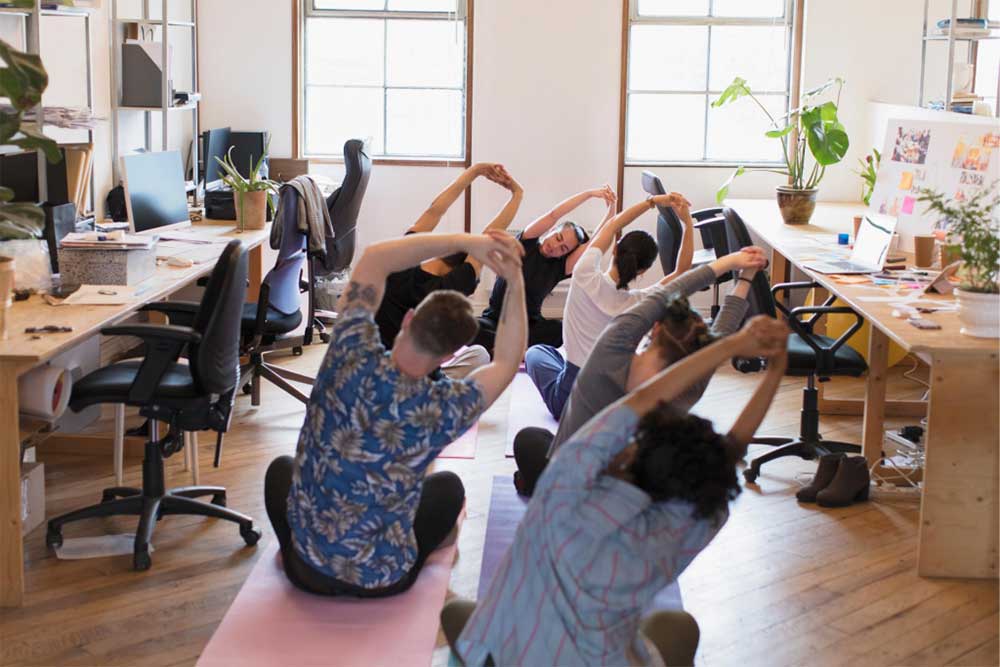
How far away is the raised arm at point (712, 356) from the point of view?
2305 millimetres

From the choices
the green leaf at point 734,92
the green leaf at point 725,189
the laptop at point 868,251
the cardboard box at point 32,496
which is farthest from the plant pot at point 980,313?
the green leaf at point 725,189

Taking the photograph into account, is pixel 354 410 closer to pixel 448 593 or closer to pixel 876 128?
pixel 448 593

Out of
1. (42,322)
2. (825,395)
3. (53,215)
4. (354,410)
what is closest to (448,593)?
(354,410)

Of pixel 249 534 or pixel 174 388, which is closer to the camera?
pixel 174 388

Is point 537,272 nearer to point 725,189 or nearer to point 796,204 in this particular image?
point 796,204

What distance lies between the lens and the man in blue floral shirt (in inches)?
114

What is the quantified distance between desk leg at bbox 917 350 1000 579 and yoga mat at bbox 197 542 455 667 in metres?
1.55

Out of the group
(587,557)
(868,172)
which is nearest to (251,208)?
(868,172)

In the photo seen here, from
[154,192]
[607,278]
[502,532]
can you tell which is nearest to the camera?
[502,532]

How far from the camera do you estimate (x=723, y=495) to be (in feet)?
7.28

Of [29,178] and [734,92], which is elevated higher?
[734,92]

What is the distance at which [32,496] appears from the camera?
4059mm

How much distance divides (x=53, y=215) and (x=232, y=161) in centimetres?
264

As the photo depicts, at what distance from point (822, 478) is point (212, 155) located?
12.6 feet
